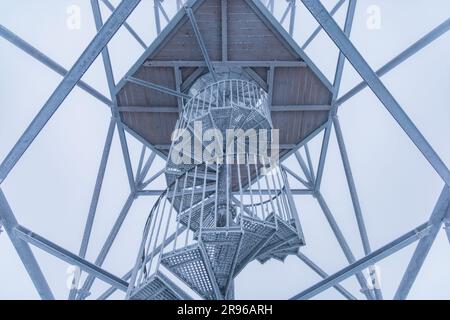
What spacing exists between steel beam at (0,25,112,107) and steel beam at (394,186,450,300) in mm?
8398

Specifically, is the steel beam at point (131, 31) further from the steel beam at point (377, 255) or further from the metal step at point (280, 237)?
the steel beam at point (377, 255)

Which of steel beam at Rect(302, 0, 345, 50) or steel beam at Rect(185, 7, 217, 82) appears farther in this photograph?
steel beam at Rect(302, 0, 345, 50)

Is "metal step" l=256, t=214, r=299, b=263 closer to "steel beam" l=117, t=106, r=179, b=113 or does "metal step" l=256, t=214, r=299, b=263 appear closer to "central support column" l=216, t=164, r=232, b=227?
"central support column" l=216, t=164, r=232, b=227

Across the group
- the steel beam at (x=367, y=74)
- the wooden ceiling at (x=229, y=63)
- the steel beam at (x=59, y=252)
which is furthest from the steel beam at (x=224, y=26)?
the steel beam at (x=59, y=252)

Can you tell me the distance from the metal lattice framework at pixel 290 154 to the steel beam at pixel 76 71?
14 millimetres

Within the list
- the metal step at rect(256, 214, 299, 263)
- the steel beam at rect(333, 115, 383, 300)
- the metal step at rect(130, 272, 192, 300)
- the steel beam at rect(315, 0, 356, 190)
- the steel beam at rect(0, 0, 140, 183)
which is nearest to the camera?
the metal step at rect(130, 272, 192, 300)

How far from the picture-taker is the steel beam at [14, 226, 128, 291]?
7750 mm

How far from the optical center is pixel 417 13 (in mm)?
10031

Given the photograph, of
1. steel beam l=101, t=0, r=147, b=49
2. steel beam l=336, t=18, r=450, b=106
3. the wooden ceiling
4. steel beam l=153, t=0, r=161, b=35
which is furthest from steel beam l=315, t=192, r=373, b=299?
steel beam l=153, t=0, r=161, b=35

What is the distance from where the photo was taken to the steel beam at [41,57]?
7911 mm

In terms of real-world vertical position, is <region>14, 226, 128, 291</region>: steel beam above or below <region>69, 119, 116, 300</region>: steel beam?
below

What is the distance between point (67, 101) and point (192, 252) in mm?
6591
